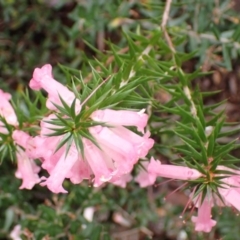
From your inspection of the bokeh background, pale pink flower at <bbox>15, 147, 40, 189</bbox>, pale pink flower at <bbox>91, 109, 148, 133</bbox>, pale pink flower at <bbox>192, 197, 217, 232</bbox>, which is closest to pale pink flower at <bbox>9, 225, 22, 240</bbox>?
the bokeh background

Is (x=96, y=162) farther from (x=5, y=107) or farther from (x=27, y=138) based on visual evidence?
(x=5, y=107)

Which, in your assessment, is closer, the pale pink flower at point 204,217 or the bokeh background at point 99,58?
the pale pink flower at point 204,217

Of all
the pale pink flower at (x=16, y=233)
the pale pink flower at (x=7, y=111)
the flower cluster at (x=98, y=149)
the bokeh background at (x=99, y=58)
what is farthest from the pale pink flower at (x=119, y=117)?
the pale pink flower at (x=16, y=233)

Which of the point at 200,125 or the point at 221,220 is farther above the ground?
the point at 221,220

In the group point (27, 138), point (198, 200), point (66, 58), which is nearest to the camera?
point (198, 200)

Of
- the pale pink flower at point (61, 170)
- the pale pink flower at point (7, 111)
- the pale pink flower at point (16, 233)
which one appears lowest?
the pale pink flower at point (61, 170)

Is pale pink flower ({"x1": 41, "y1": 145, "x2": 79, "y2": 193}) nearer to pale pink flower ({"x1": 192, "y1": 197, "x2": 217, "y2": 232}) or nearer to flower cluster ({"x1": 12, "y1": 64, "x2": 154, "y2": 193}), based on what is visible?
flower cluster ({"x1": 12, "y1": 64, "x2": 154, "y2": 193})

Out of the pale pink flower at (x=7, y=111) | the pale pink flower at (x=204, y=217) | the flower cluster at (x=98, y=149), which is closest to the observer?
the flower cluster at (x=98, y=149)

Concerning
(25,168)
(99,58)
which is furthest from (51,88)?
(99,58)

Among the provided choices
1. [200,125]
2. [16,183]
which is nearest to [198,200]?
[200,125]

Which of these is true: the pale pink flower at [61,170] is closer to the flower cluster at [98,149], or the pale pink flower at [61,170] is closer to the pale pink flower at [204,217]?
the flower cluster at [98,149]

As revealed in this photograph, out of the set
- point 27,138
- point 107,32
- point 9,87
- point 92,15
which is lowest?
point 27,138
